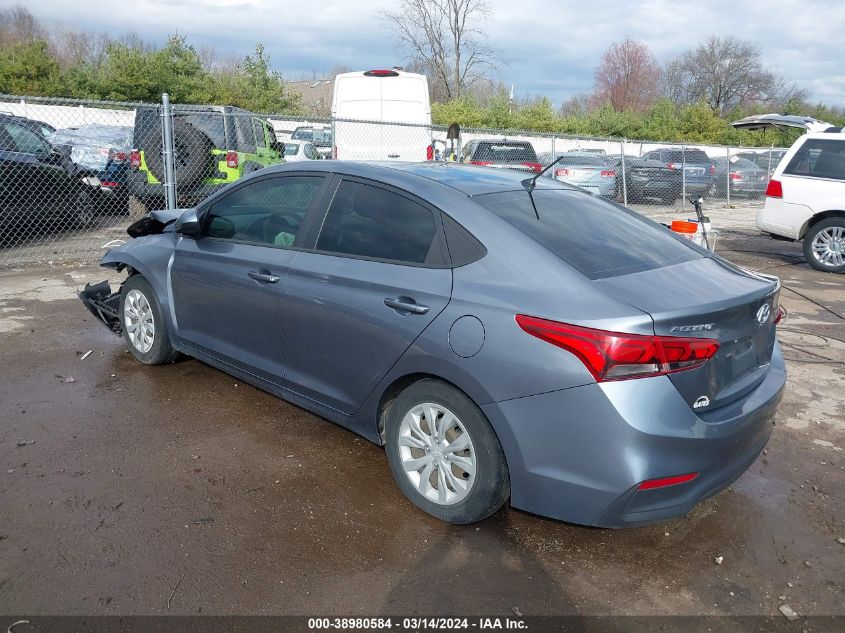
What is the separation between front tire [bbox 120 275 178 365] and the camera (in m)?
5.01

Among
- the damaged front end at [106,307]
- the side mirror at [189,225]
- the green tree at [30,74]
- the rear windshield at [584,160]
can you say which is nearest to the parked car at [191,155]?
the damaged front end at [106,307]

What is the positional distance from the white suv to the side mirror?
354 inches

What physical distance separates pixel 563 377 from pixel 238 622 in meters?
1.51

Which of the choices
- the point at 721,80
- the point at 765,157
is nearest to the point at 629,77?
the point at 721,80

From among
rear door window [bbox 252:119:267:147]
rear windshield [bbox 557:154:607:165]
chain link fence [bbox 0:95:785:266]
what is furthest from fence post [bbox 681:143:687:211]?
rear door window [bbox 252:119:267:147]

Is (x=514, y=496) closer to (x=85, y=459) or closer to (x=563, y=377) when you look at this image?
(x=563, y=377)

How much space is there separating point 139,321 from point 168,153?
4578mm

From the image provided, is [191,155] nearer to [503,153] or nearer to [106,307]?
[106,307]

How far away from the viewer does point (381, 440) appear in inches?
140

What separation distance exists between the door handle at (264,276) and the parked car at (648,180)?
14632 mm

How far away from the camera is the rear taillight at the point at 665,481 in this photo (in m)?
2.71

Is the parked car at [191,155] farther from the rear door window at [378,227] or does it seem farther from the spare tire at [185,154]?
the rear door window at [378,227]

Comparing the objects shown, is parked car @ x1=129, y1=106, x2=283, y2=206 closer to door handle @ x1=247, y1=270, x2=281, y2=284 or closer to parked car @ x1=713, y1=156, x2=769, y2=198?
door handle @ x1=247, y1=270, x2=281, y2=284

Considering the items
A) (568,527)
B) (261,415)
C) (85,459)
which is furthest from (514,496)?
(85,459)
